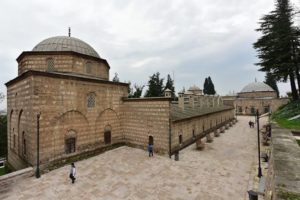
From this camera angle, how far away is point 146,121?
14.3 meters

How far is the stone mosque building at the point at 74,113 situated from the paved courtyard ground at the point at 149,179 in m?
1.45

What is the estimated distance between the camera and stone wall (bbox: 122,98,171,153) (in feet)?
43.7

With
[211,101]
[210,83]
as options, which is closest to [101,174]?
[211,101]

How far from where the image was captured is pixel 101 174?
9938 mm

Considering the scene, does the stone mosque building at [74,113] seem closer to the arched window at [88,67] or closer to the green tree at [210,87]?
the arched window at [88,67]

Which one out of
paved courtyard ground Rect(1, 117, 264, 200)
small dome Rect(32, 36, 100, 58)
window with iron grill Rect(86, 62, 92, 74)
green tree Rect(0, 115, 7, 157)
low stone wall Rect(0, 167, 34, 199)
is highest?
small dome Rect(32, 36, 100, 58)

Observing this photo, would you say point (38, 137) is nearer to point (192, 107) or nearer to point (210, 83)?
point (192, 107)

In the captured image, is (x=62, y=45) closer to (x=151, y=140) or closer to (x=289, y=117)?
(x=151, y=140)

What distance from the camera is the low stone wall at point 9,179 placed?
8.09 meters

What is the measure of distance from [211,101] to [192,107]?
9115 millimetres

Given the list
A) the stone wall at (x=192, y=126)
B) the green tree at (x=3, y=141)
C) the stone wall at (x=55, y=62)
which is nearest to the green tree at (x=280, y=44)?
the stone wall at (x=192, y=126)

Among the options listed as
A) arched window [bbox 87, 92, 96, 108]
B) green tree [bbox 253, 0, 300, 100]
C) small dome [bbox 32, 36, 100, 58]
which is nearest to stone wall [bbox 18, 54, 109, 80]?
small dome [bbox 32, 36, 100, 58]

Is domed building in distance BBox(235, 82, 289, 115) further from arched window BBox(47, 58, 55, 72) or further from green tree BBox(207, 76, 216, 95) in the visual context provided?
arched window BBox(47, 58, 55, 72)

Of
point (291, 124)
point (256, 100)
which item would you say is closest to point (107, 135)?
point (291, 124)
